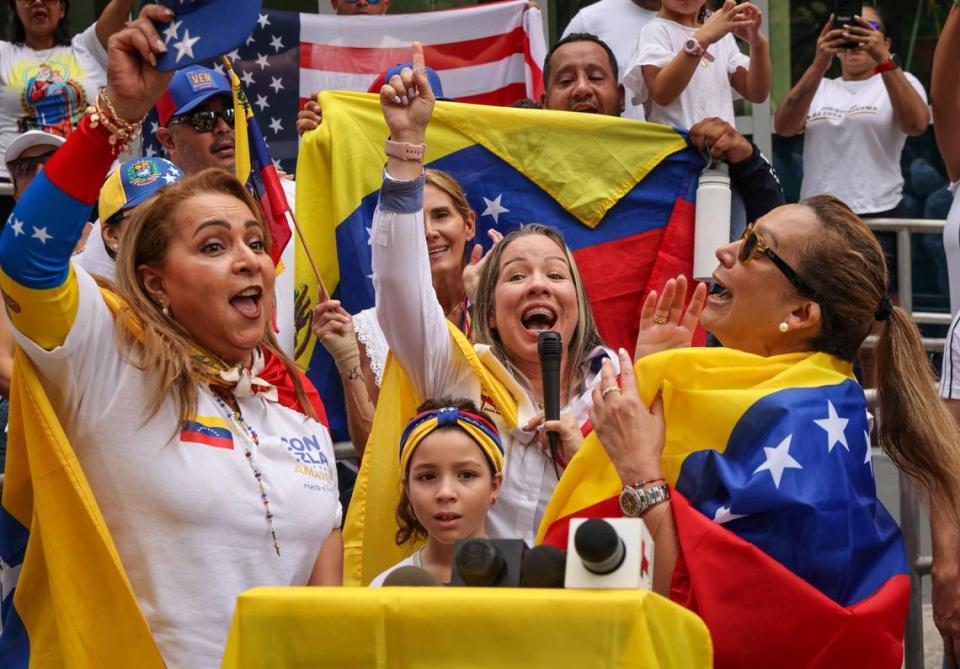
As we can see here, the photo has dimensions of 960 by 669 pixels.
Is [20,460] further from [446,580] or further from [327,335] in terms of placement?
[327,335]

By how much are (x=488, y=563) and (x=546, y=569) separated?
10 cm

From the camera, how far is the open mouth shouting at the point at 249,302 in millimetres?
3750

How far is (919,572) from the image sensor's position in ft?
14.6

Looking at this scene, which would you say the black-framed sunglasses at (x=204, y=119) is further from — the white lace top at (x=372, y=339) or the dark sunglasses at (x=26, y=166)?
the white lace top at (x=372, y=339)

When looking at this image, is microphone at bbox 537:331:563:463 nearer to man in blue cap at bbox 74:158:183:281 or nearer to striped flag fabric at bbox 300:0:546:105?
man in blue cap at bbox 74:158:183:281

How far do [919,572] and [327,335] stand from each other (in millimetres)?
2085


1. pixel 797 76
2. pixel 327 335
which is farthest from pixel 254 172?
pixel 797 76

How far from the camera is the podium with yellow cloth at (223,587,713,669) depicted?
2396 millimetres

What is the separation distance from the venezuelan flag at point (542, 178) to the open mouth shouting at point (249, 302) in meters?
2.12

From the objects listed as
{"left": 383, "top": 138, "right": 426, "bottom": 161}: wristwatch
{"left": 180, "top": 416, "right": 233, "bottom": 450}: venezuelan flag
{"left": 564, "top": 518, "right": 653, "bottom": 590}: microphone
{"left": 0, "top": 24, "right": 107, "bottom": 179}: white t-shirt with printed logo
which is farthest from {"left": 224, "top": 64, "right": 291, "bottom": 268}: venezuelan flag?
{"left": 564, "top": 518, "right": 653, "bottom": 590}: microphone

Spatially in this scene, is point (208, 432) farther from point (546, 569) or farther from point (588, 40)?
point (588, 40)

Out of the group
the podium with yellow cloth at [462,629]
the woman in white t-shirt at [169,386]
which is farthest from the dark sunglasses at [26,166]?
the podium with yellow cloth at [462,629]

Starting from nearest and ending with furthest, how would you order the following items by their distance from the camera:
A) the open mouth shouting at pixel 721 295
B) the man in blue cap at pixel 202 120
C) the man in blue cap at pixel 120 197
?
the open mouth shouting at pixel 721 295, the man in blue cap at pixel 120 197, the man in blue cap at pixel 202 120

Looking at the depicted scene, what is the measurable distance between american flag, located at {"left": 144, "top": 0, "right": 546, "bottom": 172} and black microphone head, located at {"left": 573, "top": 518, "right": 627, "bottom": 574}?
5102mm
